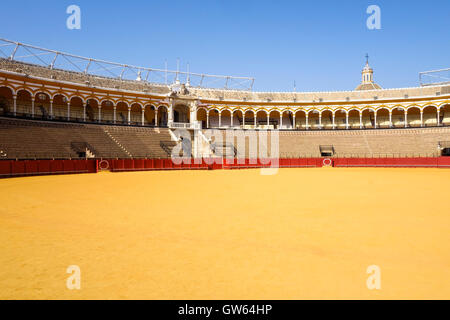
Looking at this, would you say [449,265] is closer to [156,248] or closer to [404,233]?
[404,233]

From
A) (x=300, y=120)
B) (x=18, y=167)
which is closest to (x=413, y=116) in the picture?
(x=300, y=120)

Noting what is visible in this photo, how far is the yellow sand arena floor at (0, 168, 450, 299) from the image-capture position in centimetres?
372

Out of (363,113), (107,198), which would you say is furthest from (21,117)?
(363,113)

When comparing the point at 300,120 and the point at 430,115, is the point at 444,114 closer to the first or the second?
the point at 430,115

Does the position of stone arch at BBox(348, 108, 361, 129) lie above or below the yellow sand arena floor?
above

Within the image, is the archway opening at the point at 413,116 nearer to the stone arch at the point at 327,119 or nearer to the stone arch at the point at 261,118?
the stone arch at the point at 327,119

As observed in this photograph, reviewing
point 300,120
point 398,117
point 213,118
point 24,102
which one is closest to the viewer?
point 24,102

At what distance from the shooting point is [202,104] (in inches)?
1633

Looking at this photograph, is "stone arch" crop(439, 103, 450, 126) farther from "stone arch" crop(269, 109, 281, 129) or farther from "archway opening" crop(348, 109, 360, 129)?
"stone arch" crop(269, 109, 281, 129)

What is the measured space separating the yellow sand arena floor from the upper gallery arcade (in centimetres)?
2706

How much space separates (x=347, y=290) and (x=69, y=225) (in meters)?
5.85

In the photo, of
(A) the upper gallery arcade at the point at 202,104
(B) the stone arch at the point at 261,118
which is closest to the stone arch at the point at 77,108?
(A) the upper gallery arcade at the point at 202,104

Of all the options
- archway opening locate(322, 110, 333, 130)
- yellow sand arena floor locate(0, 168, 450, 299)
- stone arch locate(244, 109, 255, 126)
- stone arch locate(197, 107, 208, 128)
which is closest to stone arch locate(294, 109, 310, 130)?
archway opening locate(322, 110, 333, 130)

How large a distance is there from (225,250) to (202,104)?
37.5m
